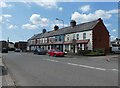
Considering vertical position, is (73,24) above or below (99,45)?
above

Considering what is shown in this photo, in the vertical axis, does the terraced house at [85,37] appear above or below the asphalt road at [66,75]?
above


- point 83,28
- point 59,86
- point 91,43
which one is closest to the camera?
point 59,86

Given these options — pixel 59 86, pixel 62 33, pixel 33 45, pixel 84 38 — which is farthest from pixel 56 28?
pixel 59 86

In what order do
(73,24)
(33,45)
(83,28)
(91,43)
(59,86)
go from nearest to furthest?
(59,86)
(91,43)
(83,28)
(73,24)
(33,45)

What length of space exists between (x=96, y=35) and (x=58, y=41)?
18829mm

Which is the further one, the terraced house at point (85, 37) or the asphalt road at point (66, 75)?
the terraced house at point (85, 37)

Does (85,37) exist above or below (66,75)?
above

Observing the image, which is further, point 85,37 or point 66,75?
point 85,37

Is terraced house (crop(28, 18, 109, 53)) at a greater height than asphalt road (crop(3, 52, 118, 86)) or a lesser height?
greater

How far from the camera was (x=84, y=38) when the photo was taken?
59.7 meters

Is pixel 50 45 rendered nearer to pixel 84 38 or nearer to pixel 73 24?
pixel 73 24

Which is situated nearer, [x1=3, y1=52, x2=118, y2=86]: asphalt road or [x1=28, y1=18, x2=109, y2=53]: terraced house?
[x1=3, y1=52, x2=118, y2=86]: asphalt road

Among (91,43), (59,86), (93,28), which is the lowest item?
(59,86)

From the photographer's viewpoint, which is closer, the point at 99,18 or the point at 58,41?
the point at 99,18
